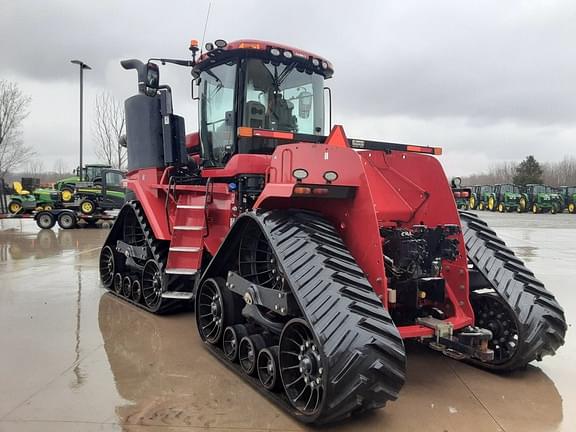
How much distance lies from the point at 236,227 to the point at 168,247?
219 centimetres

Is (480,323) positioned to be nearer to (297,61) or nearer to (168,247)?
(297,61)

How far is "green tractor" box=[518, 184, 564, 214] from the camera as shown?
3375 cm

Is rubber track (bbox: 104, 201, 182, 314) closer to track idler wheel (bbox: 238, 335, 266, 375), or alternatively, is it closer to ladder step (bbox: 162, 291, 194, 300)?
ladder step (bbox: 162, 291, 194, 300)

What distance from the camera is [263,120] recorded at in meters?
5.16

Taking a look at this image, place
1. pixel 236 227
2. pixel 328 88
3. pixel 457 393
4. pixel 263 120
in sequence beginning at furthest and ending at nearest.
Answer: pixel 328 88
pixel 263 120
pixel 236 227
pixel 457 393

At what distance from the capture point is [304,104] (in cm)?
547

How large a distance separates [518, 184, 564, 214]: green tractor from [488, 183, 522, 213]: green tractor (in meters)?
0.43

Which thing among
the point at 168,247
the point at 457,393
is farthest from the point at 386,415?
the point at 168,247

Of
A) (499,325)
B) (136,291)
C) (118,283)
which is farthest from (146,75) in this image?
(499,325)

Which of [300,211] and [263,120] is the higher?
[263,120]

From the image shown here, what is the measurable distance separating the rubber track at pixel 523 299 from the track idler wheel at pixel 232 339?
216 cm

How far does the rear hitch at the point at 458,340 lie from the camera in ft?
11.7

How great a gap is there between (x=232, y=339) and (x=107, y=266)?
3891 mm

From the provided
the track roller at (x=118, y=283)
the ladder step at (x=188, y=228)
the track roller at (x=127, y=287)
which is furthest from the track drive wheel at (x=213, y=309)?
the track roller at (x=118, y=283)
